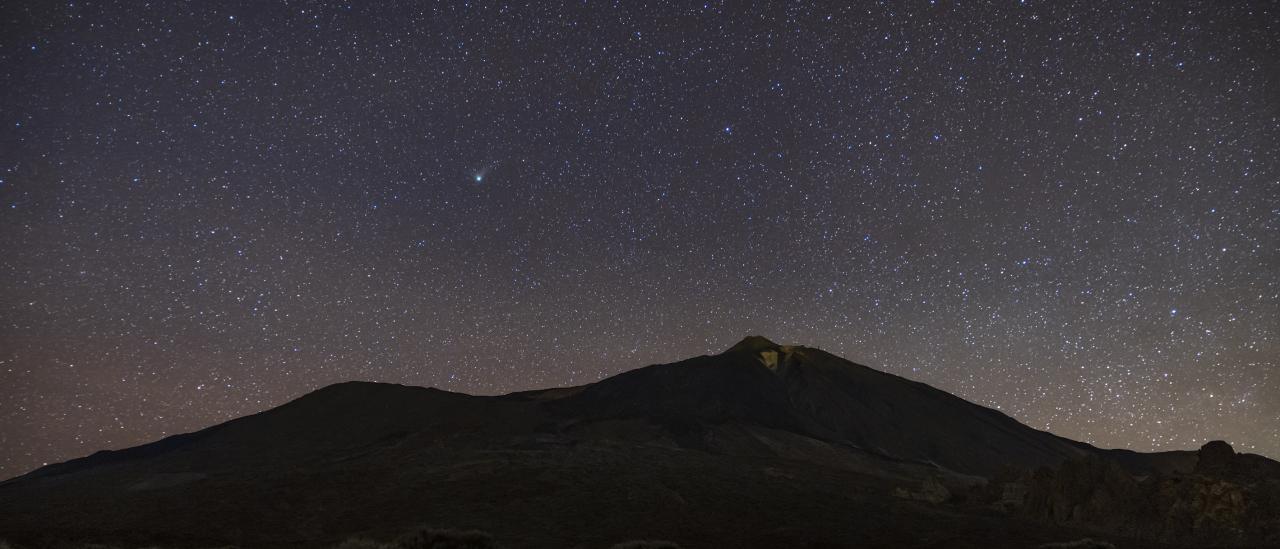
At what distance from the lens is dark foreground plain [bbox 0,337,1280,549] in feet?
117

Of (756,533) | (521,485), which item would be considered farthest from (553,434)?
(756,533)

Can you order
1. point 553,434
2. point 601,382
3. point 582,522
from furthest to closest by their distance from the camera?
point 601,382
point 553,434
point 582,522

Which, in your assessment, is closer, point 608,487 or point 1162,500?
point 1162,500

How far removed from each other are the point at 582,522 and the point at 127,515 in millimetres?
25246

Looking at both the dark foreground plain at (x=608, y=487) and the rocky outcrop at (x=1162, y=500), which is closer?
the dark foreground plain at (x=608, y=487)

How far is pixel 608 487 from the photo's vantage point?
4619 cm

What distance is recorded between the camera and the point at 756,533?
3544cm

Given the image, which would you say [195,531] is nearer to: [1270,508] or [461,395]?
[1270,508]

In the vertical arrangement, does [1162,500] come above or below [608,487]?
below

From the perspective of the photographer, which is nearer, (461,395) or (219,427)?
(219,427)

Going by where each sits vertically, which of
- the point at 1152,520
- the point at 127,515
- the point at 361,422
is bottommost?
the point at 1152,520

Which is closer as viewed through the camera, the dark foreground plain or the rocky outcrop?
the dark foreground plain

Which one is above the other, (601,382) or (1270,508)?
(601,382)

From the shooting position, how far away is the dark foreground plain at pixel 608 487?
35688mm
